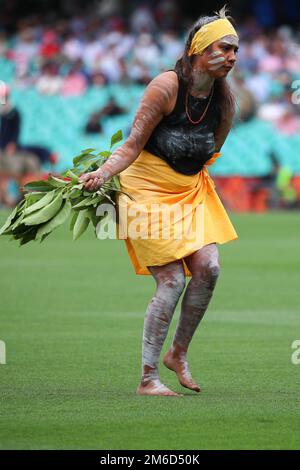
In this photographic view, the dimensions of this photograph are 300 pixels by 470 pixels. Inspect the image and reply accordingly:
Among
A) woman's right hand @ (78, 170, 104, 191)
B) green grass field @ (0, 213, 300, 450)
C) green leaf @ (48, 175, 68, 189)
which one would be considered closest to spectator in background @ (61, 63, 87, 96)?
green grass field @ (0, 213, 300, 450)

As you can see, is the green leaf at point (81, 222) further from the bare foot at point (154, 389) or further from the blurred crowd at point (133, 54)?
the blurred crowd at point (133, 54)

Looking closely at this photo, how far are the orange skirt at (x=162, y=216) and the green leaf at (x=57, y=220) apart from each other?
39cm

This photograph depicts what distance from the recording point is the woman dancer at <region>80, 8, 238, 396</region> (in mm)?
7641

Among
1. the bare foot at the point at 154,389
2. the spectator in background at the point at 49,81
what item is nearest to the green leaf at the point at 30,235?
the bare foot at the point at 154,389

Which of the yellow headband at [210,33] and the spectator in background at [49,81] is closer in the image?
the yellow headband at [210,33]

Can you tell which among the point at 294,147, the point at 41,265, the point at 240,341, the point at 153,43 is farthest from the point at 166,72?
the point at 153,43

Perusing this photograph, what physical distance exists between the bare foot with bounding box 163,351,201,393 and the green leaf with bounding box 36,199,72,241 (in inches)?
43.5

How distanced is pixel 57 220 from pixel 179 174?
2.84 feet

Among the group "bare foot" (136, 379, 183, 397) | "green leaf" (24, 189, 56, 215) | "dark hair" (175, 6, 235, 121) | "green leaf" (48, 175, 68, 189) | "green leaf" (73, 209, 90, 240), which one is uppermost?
"dark hair" (175, 6, 235, 121)

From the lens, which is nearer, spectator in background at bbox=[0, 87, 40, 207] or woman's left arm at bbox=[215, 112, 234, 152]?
woman's left arm at bbox=[215, 112, 234, 152]

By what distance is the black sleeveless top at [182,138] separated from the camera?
7766mm

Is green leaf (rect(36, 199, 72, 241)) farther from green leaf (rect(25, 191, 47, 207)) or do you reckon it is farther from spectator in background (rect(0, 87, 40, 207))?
spectator in background (rect(0, 87, 40, 207))

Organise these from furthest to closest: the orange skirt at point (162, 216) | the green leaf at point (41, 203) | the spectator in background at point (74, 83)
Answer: the spectator in background at point (74, 83), the green leaf at point (41, 203), the orange skirt at point (162, 216)

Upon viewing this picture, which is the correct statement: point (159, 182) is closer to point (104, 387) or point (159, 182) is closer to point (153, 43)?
point (104, 387)
